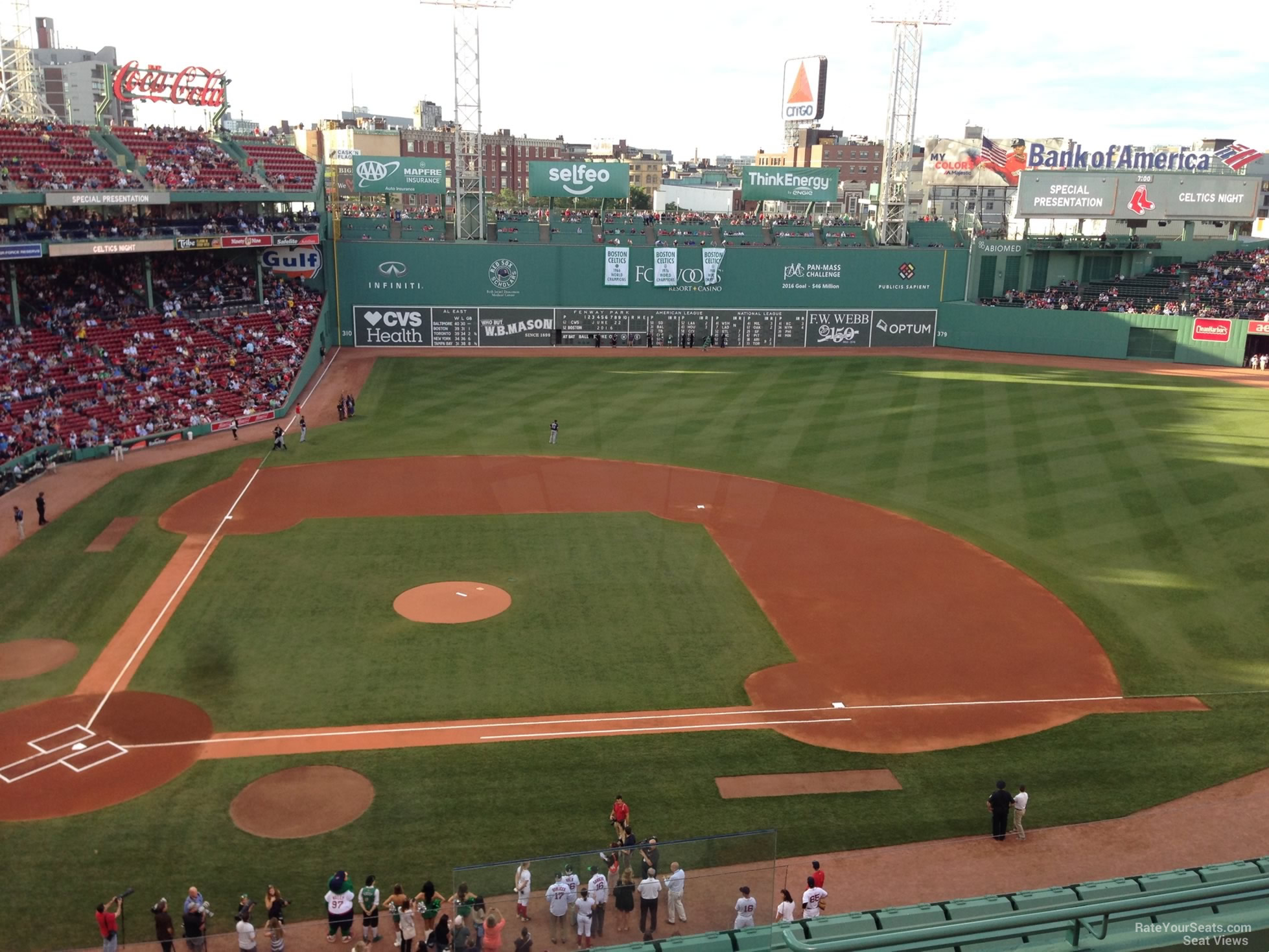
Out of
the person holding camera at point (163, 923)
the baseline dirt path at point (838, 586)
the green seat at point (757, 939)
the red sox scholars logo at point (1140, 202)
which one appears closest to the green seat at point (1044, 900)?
the green seat at point (757, 939)

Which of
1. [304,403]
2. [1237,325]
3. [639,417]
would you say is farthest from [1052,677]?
[1237,325]

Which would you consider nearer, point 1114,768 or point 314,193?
point 1114,768

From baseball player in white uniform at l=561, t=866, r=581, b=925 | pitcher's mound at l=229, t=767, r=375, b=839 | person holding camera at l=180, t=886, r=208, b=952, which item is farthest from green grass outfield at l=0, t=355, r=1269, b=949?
baseball player in white uniform at l=561, t=866, r=581, b=925

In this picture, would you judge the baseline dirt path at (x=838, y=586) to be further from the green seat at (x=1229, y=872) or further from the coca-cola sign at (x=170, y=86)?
the coca-cola sign at (x=170, y=86)

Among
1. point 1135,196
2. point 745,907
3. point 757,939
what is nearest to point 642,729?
point 745,907

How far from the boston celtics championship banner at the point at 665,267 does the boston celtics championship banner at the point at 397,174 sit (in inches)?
565

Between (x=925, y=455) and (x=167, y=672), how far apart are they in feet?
88.4

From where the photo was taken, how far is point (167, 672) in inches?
798

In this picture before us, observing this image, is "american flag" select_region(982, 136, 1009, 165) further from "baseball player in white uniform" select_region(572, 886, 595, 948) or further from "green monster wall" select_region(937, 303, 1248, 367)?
"baseball player in white uniform" select_region(572, 886, 595, 948)

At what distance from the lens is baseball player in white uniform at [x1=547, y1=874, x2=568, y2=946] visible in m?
11.1

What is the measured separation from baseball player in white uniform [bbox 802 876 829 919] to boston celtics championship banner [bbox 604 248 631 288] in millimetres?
50444

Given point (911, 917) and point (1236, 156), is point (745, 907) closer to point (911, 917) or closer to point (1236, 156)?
point (911, 917)

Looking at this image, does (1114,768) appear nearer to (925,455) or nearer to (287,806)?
(287,806)

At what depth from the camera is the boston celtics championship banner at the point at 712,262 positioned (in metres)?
61.7
